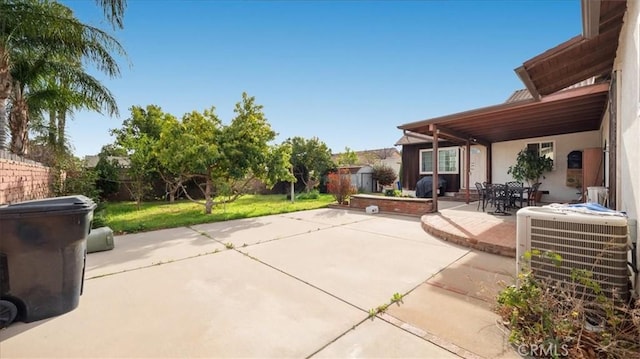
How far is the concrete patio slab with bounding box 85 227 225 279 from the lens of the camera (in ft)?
14.1

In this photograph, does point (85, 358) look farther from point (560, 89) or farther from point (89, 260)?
point (560, 89)

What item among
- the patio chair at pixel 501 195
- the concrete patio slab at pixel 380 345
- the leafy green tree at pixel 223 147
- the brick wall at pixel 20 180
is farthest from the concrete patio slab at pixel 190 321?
the patio chair at pixel 501 195

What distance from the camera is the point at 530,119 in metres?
8.05

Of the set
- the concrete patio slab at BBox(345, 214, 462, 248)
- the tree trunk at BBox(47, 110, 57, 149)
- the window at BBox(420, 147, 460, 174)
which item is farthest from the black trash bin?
the window at BBox(420, 147, 460, 174)

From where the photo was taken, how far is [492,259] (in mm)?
4500

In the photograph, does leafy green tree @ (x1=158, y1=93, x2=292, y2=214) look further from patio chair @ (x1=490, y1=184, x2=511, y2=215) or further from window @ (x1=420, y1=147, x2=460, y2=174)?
window @ (x1=420, y1=147, x2=460, y2=174)

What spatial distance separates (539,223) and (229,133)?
28.7 ft

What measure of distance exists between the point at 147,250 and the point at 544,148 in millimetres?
14216

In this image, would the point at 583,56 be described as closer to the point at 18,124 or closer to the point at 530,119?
the point at 530,119

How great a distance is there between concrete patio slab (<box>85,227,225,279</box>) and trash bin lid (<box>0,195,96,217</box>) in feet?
4.98

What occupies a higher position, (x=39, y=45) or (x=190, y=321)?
(x=39, y=45)

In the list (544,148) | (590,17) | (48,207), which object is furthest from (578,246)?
(544,148)

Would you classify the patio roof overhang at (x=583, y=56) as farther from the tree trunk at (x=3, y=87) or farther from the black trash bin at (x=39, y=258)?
the tree trunk at (x=3, y=87)

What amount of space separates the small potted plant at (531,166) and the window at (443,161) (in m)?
2.84
